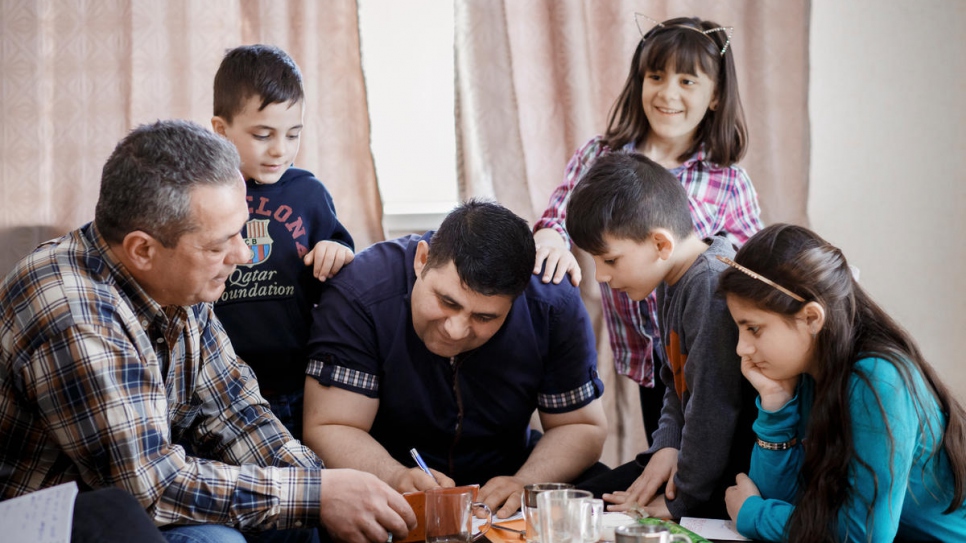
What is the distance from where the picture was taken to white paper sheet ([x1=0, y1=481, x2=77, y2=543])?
1.19 meters

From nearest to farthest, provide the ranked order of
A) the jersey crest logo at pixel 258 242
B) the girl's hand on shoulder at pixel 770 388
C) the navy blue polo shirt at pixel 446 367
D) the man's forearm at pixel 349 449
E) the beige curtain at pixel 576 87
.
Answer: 1. the girl's hand on shoulder at pixel 770 388
2. the man's forearm at pixel 349 449
3. the navy blue polo shirt at pixel 446 367
4. the jersey crest logo at pixel 258 242
5. the beige curtain at pixel 576 87

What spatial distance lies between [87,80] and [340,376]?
1660 millimetres

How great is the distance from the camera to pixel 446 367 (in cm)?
213

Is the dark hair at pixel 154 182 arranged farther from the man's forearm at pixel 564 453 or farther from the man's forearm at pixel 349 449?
the man's forearm at pixel 564 453

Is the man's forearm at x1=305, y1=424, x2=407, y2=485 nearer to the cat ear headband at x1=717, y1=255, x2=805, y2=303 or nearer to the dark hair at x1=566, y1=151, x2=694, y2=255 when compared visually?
the dark hair at x1=566, y1=151, x2=694, y2=255

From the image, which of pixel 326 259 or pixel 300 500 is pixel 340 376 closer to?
pixel 326 259

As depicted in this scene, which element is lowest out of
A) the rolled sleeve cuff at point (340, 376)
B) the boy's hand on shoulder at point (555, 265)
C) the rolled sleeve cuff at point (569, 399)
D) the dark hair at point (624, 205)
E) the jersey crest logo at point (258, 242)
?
the rolled sleeve cuff at point (569, 399)

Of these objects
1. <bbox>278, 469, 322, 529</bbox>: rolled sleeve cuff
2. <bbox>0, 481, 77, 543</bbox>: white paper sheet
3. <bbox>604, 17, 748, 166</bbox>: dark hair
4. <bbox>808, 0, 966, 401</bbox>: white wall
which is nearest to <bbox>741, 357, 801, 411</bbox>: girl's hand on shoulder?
<bbox>278, 469, 322, 529</bbox>: rolled sleeve cuff

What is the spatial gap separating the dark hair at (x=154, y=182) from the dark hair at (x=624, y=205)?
785 millimetres

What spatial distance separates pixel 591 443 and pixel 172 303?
1.03 m

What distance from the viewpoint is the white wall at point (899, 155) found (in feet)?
9.83

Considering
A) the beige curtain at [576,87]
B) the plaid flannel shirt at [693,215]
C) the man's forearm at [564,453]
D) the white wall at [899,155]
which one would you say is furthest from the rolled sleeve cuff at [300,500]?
the white wall at [899,155]

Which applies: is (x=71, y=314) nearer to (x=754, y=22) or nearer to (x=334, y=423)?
(x=334, y=423)

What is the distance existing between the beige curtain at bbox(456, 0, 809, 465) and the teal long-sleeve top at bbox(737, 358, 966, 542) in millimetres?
1464
